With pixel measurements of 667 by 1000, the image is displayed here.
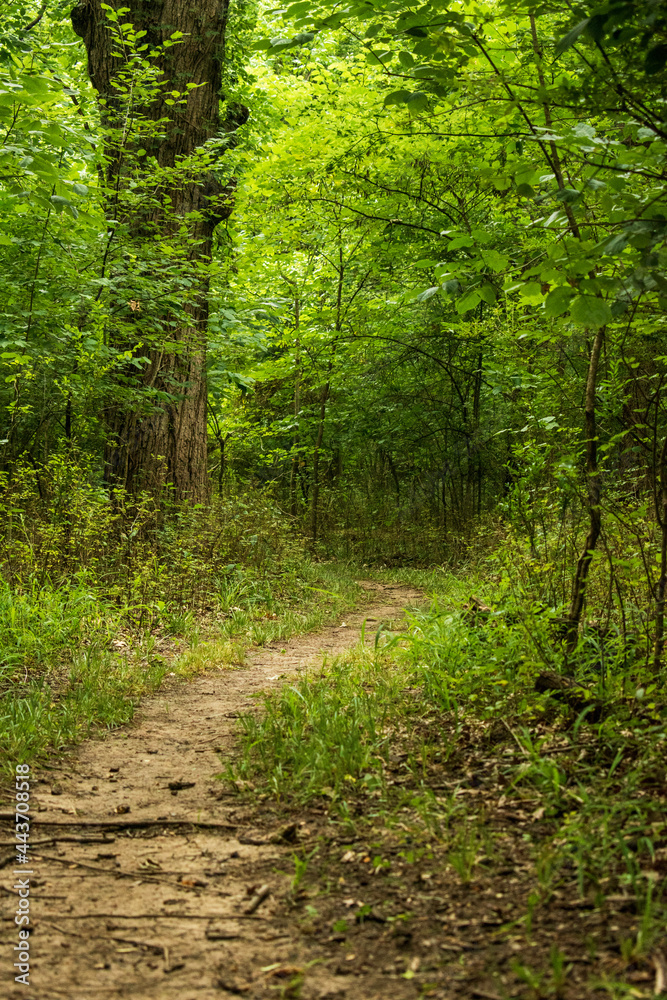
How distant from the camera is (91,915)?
2484 millimetres

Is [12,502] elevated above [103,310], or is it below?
below

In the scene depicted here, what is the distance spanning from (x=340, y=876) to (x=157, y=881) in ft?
2.27

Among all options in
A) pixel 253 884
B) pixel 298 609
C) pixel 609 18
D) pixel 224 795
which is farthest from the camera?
pixel 298 609

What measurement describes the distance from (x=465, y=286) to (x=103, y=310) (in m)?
4.23

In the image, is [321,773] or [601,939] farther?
[321,773]

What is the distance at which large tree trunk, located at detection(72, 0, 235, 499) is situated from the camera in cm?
808

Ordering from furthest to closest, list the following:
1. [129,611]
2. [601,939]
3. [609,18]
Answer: [129,611]
[609,18]
[601,939]

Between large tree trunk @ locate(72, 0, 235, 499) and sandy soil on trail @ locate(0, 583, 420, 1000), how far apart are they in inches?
173

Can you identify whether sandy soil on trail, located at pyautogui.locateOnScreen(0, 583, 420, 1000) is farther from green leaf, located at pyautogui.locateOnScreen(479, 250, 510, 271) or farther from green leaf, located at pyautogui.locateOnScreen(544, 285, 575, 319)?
green leaf, located at pyautogui.locateOnScreen(479, 250, 510, 271)

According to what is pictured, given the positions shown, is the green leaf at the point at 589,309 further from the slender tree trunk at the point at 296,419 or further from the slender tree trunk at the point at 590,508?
the slender tree trunk at the point at 296,419

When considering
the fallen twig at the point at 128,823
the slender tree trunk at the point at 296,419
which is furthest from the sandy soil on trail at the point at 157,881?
the slender tree trunk at the point at 296,419

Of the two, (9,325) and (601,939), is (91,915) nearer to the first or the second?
(601,939)

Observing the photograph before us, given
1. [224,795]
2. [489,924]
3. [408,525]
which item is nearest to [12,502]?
[224,795]

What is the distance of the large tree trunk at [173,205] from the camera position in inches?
318
